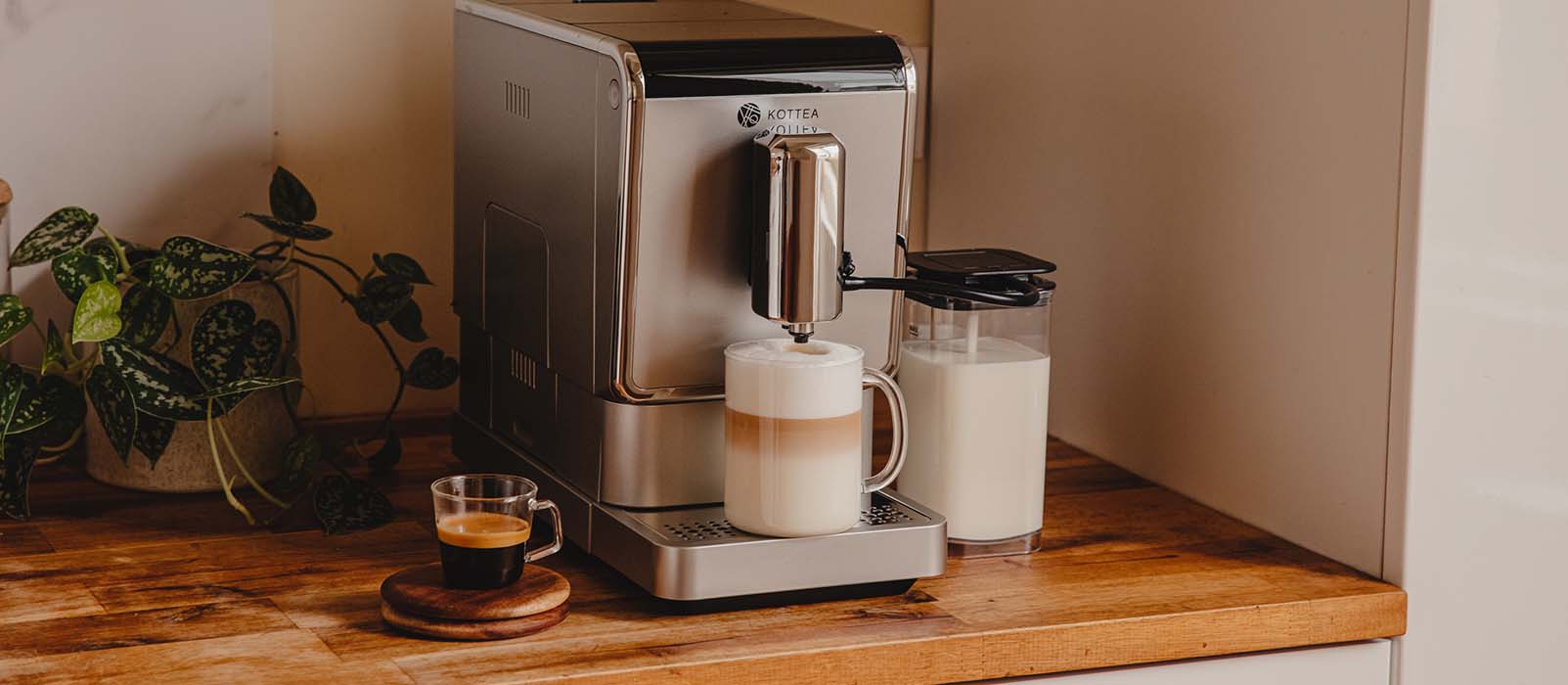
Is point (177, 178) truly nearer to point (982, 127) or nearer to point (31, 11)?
point (31, 11)

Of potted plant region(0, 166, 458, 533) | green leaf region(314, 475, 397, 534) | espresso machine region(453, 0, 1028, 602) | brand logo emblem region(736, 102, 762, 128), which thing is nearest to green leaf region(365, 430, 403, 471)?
potted plant region(0, 166, 458, 533)

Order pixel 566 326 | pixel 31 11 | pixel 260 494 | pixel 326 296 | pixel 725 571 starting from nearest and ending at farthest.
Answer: pixel 725 571 → pixel 566 326 → pixel 260 494 → pixel 31 11 → pixel 326 296

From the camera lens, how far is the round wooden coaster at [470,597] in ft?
3.01

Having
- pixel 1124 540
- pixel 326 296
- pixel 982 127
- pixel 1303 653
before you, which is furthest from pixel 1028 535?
pixel 326 296

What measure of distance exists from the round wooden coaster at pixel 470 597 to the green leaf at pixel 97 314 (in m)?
0.26

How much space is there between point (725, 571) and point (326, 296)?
1.96ft

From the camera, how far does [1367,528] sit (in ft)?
3.51

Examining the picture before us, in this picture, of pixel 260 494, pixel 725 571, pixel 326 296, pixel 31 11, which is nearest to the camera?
pixel 725 571

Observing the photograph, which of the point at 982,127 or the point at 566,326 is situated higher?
the point at 982,127

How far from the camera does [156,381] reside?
110 centimetres

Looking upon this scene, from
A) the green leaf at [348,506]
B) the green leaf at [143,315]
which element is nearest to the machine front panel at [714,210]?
the green leaf at [348,506]

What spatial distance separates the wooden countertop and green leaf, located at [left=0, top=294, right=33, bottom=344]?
0.13m

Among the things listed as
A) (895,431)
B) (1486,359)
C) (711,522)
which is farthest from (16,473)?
(1486,359)

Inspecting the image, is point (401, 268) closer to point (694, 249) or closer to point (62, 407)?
point (62, 407)
